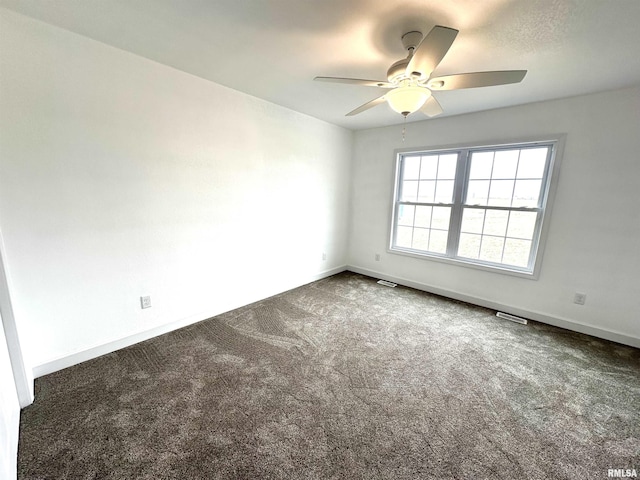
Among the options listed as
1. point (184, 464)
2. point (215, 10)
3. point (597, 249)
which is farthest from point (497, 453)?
point (215, 10)

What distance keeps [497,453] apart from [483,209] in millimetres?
2645

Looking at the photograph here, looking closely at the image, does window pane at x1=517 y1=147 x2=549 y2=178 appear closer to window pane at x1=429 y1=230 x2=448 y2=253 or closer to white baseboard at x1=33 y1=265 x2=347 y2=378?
window pane at x1=429 y1=230 x2=448 y2=253

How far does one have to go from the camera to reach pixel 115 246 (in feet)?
7.00

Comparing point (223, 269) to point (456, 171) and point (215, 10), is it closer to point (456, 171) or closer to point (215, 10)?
point (215, 10)

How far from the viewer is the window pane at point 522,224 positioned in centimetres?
296

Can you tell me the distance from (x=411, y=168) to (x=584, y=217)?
1985mm

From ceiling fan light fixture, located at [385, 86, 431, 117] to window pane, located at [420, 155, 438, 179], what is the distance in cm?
213

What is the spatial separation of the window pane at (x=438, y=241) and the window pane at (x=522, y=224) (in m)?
0.74

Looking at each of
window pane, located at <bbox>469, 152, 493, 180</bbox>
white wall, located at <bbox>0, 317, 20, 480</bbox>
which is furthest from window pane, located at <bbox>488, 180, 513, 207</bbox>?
white wall, located at <bbox>0, 317, 20, 480</bbox>

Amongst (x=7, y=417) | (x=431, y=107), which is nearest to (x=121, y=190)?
(x=7, y=417)

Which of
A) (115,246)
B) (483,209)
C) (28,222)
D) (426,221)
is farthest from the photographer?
(426,221)

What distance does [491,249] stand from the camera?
10.7ft

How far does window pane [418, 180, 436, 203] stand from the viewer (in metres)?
3.69

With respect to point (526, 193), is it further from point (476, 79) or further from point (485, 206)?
point (476, 79)
